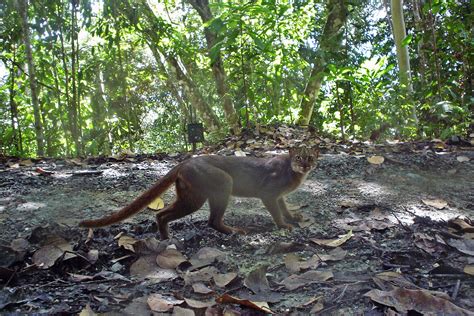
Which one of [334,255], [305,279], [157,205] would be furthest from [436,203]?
[157,205]

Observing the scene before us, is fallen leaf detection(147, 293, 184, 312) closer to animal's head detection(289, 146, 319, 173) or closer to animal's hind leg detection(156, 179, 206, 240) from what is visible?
animal's hind leg detection(156, 179, 206, 240)

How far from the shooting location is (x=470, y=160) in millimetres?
5117

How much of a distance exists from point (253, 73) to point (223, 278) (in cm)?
468

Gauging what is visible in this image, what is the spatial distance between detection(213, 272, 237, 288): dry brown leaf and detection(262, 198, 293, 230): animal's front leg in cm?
110

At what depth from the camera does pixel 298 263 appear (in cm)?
279

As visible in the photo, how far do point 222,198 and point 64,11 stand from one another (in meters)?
6.87

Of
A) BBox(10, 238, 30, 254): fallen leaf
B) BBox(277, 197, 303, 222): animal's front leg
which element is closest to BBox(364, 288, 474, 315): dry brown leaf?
BBox(277, 197, 303, 222): animal's front leg

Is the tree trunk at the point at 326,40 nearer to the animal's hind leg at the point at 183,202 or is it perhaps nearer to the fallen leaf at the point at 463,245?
the animal's hind leg at the point at 183,202

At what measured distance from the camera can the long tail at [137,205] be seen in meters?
3.12

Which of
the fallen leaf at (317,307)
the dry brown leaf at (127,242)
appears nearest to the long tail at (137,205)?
the dry brown leaf at (127,242)

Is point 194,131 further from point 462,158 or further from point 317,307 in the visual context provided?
point 317,307

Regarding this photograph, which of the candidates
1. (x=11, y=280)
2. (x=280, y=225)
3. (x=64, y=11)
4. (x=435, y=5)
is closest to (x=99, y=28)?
(x=64, y=11)

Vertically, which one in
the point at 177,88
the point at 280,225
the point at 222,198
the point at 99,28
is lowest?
the point at 280,225

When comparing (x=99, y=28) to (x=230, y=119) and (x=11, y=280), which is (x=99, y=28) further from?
(x=11, y=280)
